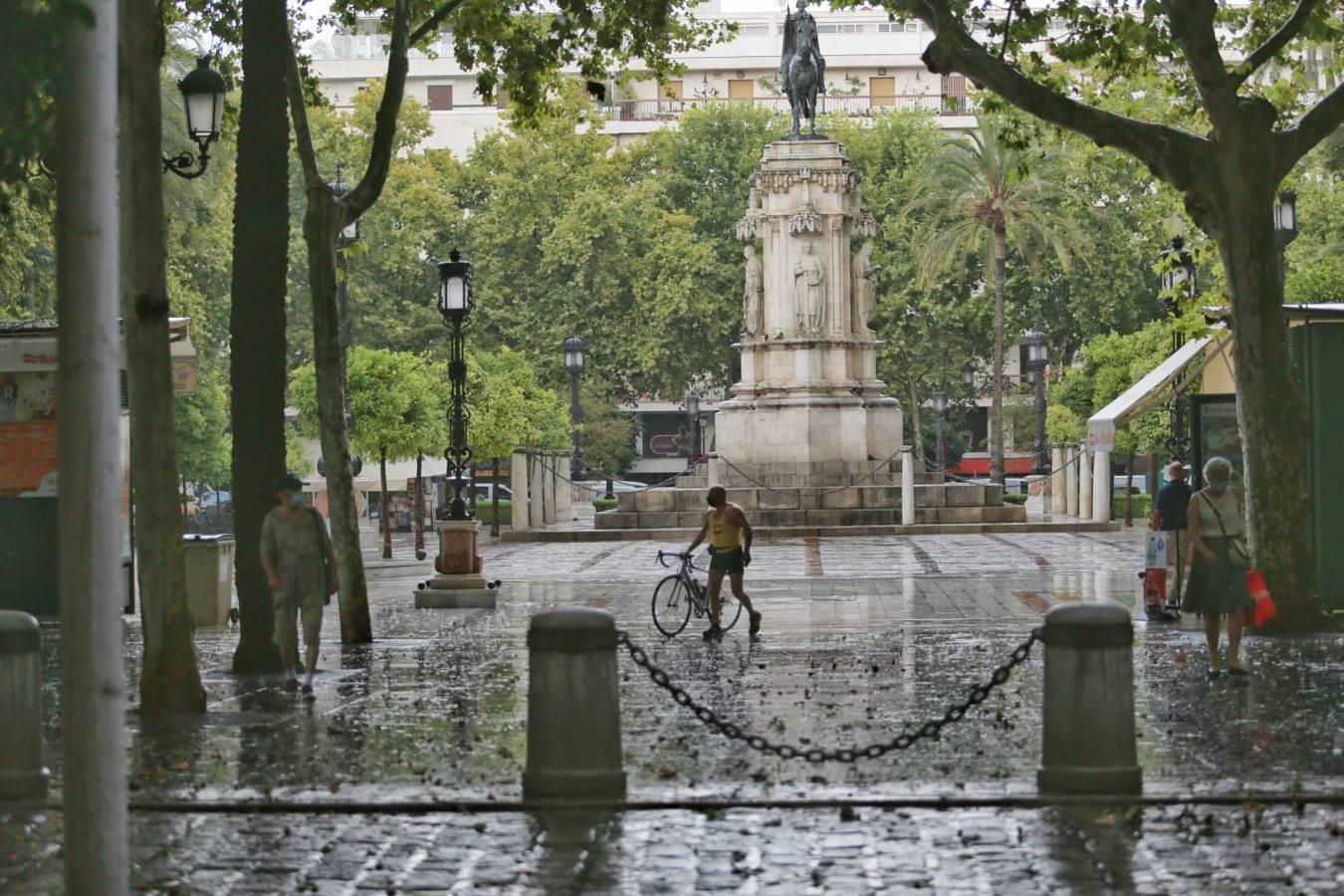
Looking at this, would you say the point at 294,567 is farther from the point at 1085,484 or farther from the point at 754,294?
the point at 1085,484

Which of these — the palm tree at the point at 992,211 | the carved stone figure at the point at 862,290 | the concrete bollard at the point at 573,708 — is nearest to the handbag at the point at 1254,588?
the concrete bollard at the point at 573,708

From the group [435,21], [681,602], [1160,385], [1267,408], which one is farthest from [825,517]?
[1267,408]

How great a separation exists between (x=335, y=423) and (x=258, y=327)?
388 centimetres

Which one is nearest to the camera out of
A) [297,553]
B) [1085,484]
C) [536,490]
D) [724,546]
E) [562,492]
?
[297,553]

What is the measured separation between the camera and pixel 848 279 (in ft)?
158

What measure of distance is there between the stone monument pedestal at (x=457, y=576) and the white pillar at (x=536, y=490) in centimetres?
2256

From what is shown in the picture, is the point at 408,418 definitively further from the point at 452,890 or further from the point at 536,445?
the point at 452,890

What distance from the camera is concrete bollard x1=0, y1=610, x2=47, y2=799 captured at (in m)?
10.8

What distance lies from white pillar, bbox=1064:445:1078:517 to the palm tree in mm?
2579

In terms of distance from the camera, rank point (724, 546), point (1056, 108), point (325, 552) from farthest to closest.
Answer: point (724, 546) → point (1056, 108) → point (325, 552)

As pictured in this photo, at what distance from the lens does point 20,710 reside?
10766 millimetres

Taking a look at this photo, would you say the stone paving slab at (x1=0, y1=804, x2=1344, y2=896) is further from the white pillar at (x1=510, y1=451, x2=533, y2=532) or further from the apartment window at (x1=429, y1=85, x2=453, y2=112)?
the apartment window at (x1=429, y1=85, x2=453, y2=112)

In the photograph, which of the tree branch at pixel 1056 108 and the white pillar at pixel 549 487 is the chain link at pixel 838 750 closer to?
the tree branch at pixel 1056 108

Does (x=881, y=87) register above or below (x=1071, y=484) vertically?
above
